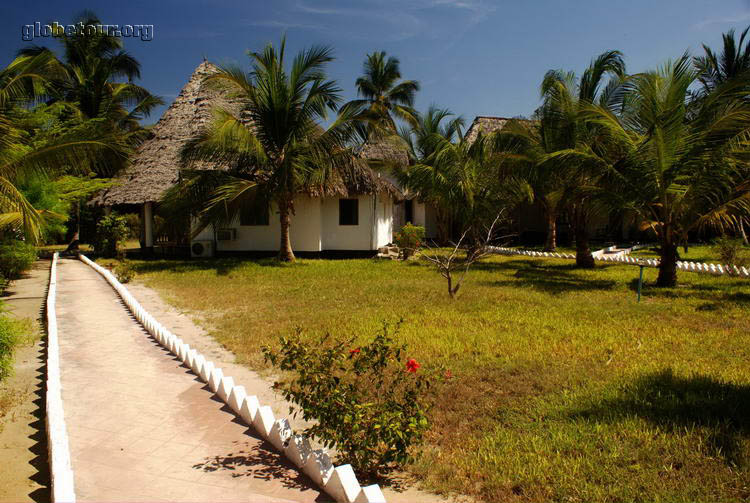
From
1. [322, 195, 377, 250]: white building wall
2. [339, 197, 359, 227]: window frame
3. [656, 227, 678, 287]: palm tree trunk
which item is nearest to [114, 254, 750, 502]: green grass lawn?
[656, 227, 678, 287]: palm tree trunk

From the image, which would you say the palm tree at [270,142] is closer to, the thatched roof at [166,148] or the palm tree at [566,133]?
the thatched roof at [166,148]

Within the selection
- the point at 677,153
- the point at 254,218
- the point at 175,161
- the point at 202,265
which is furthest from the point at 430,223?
the point at 677,153

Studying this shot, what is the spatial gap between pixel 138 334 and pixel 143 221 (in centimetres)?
1297

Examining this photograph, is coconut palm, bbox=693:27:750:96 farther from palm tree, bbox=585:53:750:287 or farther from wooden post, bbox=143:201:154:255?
wooden post, bbox=143:201:154:255

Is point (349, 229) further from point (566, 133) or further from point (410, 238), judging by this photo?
point (566, 133)

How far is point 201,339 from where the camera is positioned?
6891 millimetres

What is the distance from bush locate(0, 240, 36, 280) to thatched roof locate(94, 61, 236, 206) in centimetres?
481

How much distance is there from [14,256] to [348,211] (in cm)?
990

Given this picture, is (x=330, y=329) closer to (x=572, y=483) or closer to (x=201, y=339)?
(x=201, y=339)

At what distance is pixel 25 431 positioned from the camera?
163 inches

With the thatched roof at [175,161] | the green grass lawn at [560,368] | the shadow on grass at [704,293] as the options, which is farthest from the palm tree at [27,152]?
the shadow on grass at [704,293]

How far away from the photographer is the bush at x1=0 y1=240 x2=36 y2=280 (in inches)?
464

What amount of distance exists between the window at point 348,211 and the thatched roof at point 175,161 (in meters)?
0.98

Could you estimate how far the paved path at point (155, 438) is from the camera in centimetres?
304
